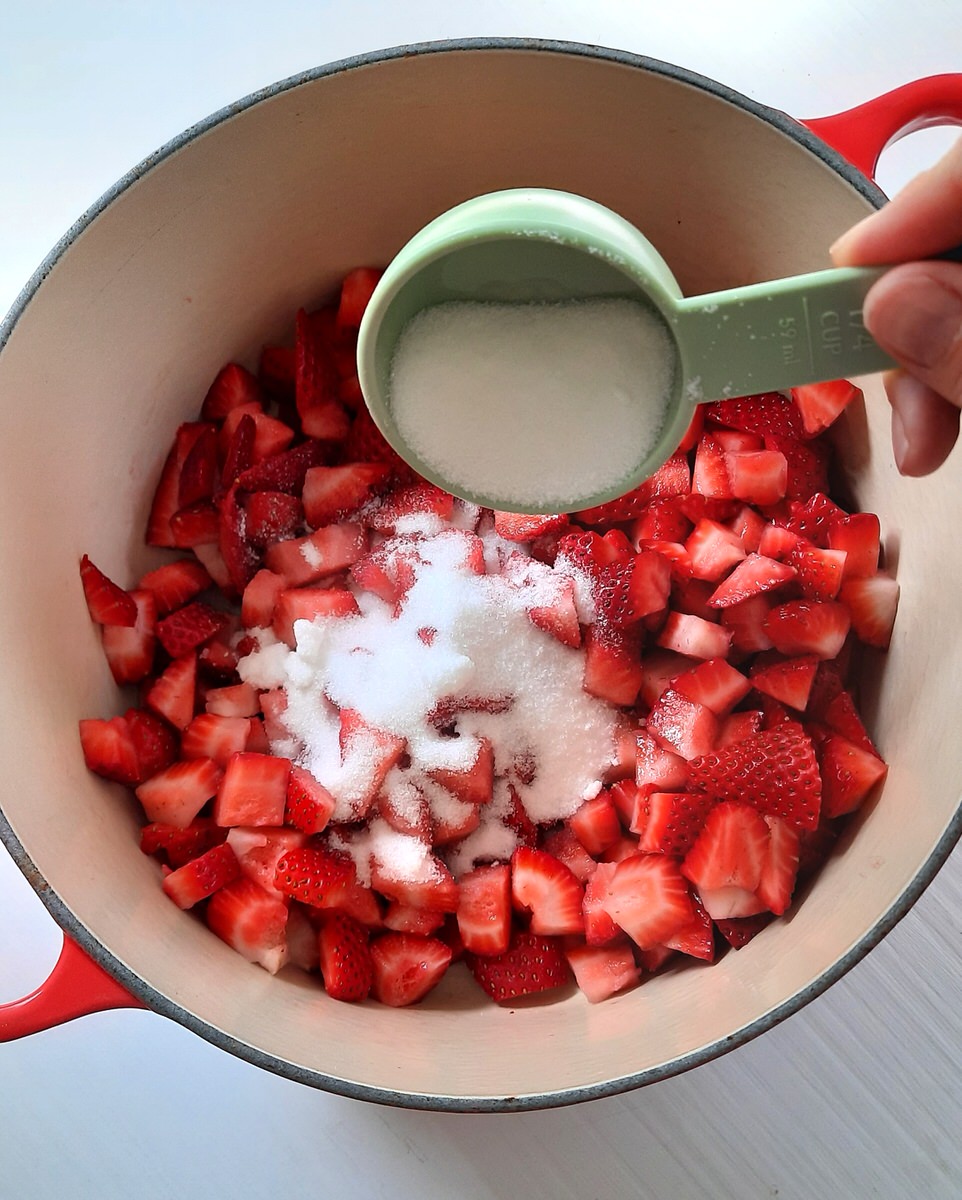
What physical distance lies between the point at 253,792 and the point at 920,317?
744mm

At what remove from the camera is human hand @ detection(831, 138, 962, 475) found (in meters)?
0.65

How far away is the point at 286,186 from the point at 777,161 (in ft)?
1.62

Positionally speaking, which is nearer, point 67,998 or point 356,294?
point 67,998

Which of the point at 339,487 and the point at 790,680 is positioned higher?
the point at 339,487

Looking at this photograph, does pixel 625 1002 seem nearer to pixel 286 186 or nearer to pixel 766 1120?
pixel 766 1120

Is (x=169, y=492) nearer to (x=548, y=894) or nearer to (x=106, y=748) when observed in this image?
(x=106, y=748)

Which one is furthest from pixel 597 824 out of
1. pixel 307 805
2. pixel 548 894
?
pixel 307 805

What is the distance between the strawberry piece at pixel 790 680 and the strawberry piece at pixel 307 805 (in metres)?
0.47

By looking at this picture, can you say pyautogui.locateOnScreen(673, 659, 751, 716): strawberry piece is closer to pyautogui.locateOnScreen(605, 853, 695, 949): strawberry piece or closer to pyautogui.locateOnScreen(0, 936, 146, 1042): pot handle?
pyautogui.locateOnScreen(605, 853, 695, 949): strawberry piece

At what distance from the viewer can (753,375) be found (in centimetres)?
73

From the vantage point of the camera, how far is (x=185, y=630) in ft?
3.73

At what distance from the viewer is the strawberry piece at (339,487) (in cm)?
116

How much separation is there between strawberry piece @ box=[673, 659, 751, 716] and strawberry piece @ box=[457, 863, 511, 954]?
0.27m

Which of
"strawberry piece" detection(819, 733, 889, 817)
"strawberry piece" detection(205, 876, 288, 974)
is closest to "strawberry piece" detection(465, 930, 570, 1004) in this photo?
"strawberry piece" detection(205, 876, 288, 974)
